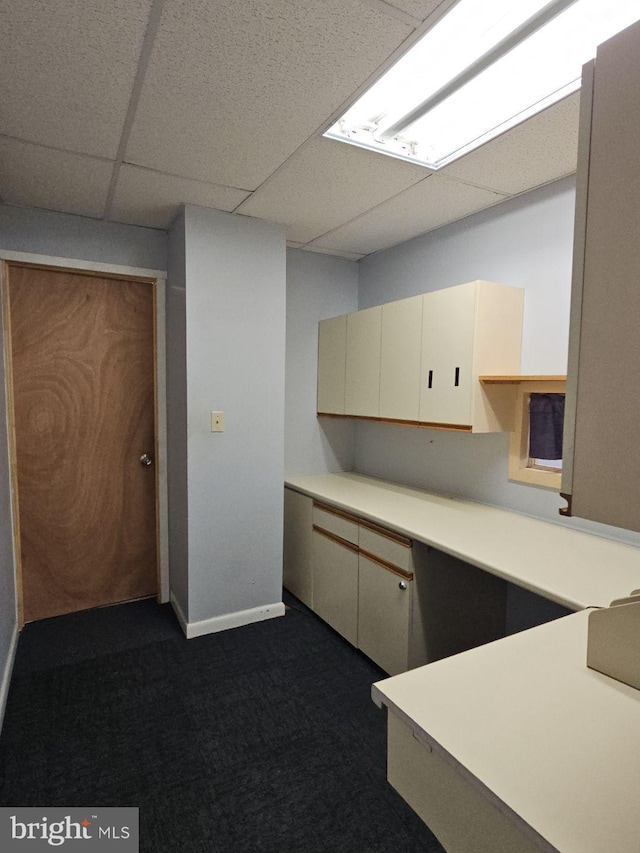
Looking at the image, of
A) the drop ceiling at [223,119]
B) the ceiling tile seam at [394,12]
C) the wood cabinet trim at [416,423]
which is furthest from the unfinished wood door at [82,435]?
the ceiling tile seam at [394,12]

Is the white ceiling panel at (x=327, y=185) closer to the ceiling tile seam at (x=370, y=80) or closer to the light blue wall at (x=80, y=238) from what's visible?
the ceiling tile seam at (x=370, y=80)

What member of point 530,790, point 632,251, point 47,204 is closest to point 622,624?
point 530,790

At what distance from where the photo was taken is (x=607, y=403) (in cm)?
64

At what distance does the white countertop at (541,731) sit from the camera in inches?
31.2

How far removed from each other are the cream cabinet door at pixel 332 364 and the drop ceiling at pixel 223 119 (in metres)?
0.74

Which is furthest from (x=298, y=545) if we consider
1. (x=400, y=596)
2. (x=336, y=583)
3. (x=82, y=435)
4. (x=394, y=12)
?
(x=394, y=12)

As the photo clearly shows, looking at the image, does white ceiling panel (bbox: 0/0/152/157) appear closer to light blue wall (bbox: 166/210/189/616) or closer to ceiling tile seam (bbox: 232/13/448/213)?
ceiling tile seam (bbox: 232/13/448/213)

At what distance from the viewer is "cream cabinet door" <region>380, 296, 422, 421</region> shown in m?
2.75

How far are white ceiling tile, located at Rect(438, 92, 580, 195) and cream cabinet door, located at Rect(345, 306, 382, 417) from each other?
3.19ft

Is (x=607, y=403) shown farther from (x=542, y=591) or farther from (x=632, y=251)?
(x=542, y=591)

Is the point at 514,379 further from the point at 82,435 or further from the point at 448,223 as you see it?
the point at 82,435

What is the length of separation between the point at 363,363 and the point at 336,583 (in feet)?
4.49

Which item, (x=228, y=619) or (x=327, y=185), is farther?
(x=228, y=619)

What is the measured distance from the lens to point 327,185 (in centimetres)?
233
